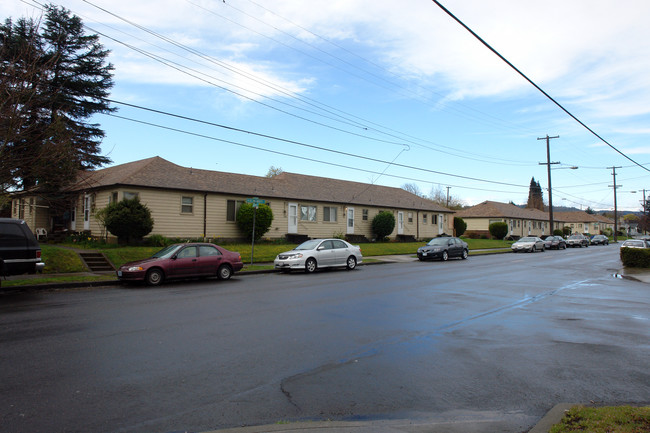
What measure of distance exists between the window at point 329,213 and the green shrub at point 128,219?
1477cm

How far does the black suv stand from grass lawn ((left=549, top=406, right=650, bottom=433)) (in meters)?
13.4

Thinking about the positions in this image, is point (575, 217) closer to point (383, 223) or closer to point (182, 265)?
point (383, 223)

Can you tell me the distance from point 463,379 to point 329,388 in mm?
1687

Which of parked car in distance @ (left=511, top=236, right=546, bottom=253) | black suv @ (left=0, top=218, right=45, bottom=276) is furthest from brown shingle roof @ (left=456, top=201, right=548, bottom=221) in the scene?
black suv @ (left=0, top=218, right=45, bottom=276)

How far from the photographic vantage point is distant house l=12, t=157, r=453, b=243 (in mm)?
25438

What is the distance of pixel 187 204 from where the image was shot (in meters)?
26.7

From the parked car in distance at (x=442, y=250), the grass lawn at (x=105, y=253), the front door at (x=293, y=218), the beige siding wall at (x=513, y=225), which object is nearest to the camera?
the grass lawn at (x=105, y=253)

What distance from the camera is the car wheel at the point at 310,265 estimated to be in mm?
19250

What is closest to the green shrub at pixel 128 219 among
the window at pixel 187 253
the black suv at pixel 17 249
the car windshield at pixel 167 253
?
the car windshield at pixel 167 253

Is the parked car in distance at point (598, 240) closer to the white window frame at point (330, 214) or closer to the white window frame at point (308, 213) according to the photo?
the white window frame at point (330, 214)

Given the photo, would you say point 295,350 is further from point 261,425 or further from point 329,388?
point 261,425

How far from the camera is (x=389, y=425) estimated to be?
4020mm

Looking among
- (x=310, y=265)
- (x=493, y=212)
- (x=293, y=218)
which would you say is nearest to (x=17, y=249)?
(x=310, y=265)

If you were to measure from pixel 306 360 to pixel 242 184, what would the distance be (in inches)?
1016
